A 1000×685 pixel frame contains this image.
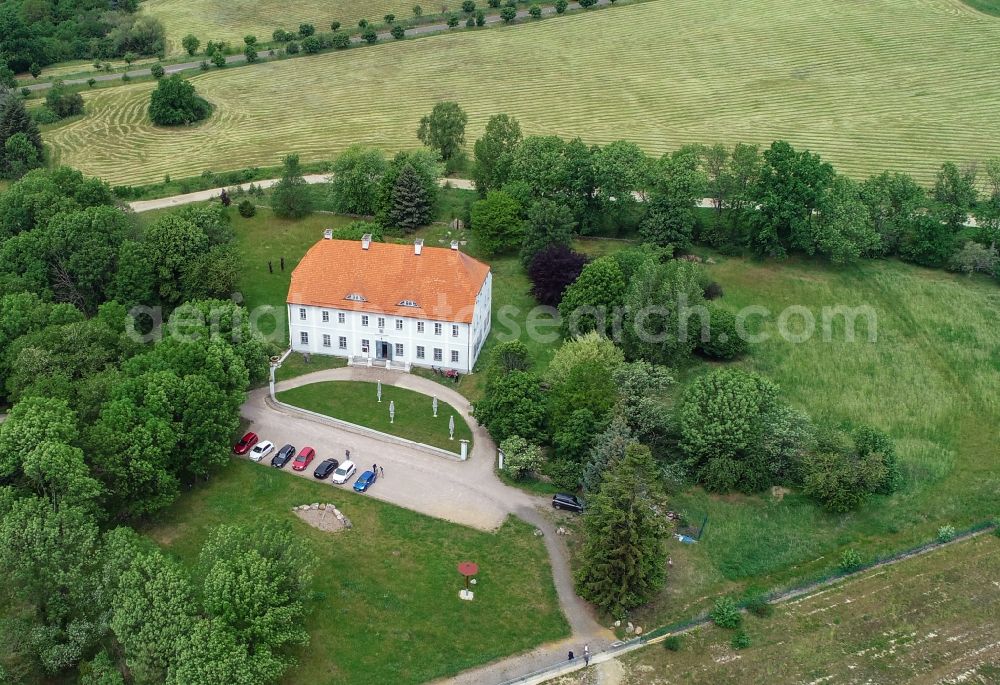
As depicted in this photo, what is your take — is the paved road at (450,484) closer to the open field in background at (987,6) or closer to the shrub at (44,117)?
the shrub at (44,117)

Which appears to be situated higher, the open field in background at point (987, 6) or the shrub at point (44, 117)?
the open field in background at point (987, 6)

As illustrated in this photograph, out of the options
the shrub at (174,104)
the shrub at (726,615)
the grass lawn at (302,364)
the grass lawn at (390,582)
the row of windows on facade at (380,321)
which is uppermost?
the shrub at (174,104)

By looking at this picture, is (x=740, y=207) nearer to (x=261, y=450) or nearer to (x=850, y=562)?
(x=850, y=562)

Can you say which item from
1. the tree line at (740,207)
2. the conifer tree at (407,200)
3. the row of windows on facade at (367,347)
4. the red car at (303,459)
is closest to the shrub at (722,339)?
the tree line at (740,207)

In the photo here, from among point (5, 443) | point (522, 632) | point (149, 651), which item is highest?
point (5, 443)

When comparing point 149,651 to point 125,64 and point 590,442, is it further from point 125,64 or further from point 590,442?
point 125,64

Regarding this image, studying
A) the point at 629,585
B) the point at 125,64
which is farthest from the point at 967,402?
the point at 125,64

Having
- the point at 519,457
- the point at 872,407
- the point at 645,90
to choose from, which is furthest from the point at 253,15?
the point at 872,407
